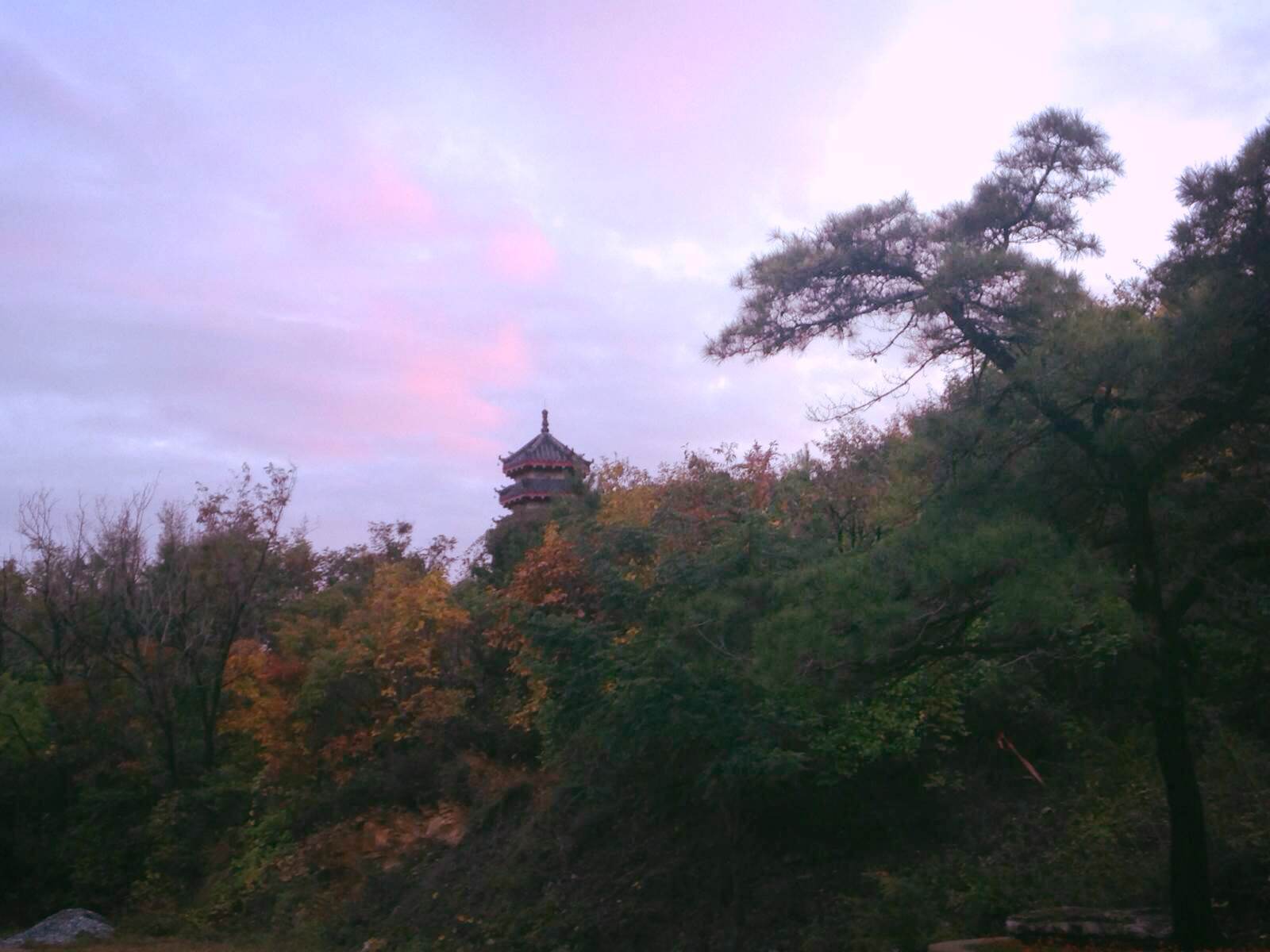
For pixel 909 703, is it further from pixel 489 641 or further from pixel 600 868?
pixel 489 641

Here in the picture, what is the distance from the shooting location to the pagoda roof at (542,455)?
145ft

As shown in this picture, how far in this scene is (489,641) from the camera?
2392 centimetres

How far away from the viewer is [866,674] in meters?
10.7

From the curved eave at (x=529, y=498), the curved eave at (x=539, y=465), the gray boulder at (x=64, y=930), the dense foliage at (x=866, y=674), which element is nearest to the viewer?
the dense foliage at (x=866, y=674)

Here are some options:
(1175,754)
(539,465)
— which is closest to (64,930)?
(1175,754)

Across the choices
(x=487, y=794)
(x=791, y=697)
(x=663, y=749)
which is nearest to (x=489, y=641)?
(x=487, y=794)

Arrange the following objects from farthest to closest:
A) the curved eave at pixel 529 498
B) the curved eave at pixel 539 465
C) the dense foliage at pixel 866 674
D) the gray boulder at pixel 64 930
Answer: the curved eave at pixel 539 465
the curved eave at pixel 529 498
the gray boulder at pixel 64 930
the dense foliage at pixel 866 674

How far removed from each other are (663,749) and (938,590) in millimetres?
6451

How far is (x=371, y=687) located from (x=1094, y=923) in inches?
662

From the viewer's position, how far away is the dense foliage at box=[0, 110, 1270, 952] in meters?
10.3

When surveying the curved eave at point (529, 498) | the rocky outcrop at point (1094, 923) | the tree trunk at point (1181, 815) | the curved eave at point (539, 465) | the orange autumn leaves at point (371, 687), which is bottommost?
the rocky outcrop at point (1094, 923)

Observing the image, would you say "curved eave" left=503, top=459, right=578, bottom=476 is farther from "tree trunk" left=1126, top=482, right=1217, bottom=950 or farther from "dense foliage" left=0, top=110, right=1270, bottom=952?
"tree trunk" left=1126, top=482, right=1217, bottom=950

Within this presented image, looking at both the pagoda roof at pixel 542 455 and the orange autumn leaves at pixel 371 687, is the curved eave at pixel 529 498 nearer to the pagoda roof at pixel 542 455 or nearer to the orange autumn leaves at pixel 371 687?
the pagoda roof at pixel 542 455

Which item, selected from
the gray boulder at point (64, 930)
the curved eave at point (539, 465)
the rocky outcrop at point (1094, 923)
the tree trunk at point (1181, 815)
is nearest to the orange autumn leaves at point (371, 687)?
the gray boulder at point (64, 930)
